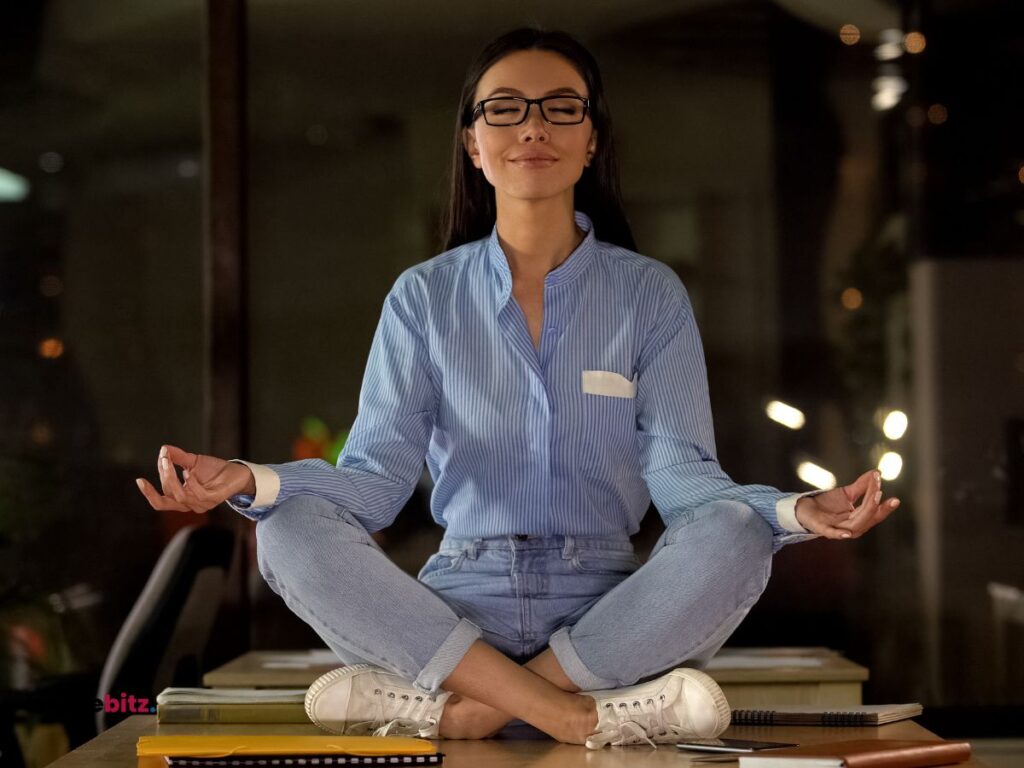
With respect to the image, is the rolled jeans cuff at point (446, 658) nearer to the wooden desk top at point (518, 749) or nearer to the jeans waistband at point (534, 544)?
the wooden desk top at point (518, 749)

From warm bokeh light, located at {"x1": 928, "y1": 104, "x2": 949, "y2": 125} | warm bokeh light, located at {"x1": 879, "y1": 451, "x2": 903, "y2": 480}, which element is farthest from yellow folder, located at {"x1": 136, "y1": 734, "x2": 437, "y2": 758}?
warm bokeh light, located at {"x1": 928, "y1": 104, "x2": 949, "y2": 125}

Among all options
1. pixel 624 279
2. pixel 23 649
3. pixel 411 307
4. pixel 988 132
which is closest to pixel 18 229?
pixel 23 649

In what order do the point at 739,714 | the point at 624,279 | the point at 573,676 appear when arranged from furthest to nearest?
the point at 624,279
the point at 739,714
the point at 573,676

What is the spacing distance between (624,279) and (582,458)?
0.34m

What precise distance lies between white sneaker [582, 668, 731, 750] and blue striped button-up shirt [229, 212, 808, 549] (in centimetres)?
33

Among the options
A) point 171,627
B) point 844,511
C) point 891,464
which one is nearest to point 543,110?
point 844,511

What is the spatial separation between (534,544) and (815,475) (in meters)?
1.39

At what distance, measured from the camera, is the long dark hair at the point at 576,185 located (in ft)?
7.95

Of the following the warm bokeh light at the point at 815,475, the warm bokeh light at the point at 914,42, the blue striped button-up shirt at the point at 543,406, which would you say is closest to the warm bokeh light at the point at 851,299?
the warm bokeh light at the point at 815,475

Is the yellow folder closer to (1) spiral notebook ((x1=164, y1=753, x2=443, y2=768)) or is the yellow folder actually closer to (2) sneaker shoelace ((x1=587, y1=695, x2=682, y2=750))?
(1) spiral notebook ((x1=164, y1=753, x2=443, y2=768))

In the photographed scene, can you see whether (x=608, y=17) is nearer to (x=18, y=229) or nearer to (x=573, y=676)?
(x=18, y=229)

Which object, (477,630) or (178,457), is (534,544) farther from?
(178,457)

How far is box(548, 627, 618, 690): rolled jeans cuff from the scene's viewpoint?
201cm

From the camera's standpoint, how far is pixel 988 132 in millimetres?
3438
